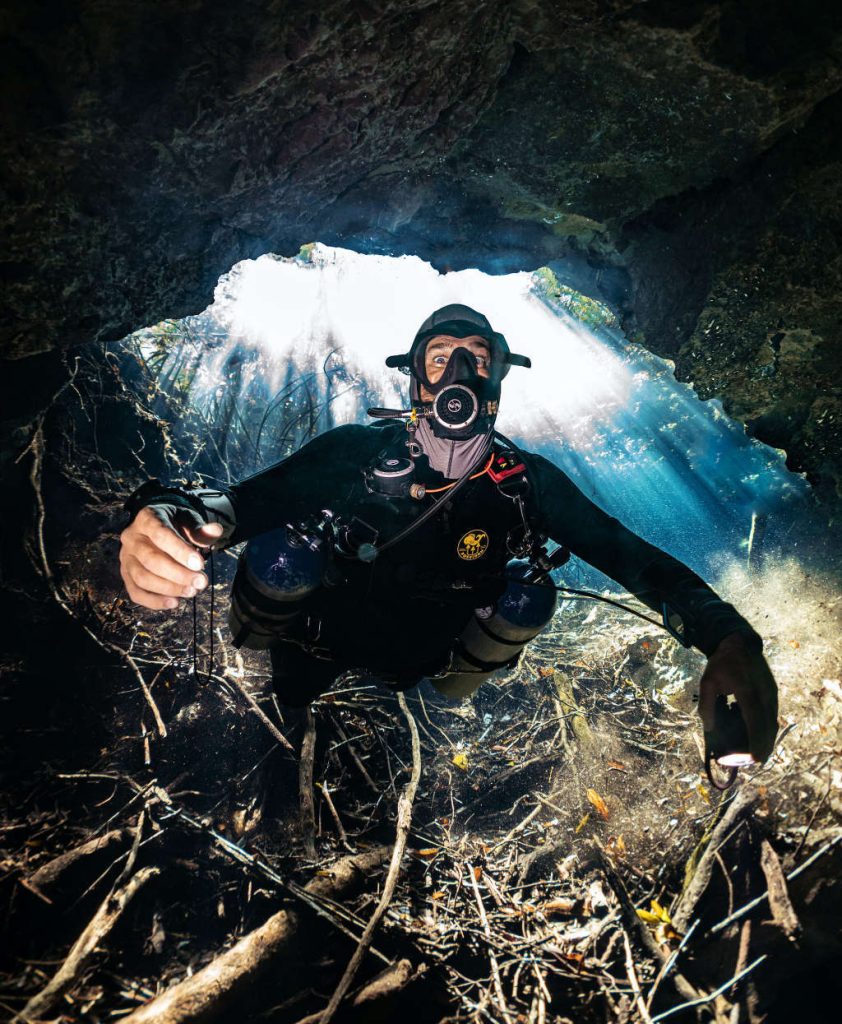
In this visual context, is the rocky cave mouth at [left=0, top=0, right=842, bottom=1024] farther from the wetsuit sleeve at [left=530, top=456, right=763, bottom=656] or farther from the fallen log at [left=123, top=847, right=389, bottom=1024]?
→ the wetsuit sleeve at [left=530, top=456, right=763, bottom=656]

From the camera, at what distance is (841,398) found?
10.9 feet

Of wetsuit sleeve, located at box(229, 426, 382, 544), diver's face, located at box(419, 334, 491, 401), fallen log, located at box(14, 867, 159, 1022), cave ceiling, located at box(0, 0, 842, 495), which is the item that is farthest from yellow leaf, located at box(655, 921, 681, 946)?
diver's face, located at box(419, 334, 491, 401)

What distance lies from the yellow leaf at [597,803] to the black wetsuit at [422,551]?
2.56 m

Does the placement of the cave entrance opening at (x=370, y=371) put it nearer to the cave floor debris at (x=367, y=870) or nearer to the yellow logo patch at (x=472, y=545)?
the yellow logo patch at (x=472, y=545)

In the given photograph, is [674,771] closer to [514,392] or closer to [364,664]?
[364,664]

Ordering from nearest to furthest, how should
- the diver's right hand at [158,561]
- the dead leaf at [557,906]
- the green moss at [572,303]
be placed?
1. the diver's right hand at [158,561]
2. the dead leaf at [557,906]
3. the green moss at [572,303]

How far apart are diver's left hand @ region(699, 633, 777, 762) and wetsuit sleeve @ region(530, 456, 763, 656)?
0.06 m

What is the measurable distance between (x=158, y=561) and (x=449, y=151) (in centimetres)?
369

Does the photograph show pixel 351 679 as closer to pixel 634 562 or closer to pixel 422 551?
pixel 422 551

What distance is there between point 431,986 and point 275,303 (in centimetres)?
1227

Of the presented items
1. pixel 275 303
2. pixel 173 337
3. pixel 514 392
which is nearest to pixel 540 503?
pixel 173 337

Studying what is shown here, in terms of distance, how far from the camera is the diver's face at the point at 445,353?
3098mm

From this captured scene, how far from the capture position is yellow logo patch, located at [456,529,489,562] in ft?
8.54

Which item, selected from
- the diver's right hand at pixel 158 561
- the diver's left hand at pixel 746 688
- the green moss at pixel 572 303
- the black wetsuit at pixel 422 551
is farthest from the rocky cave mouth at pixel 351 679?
the green moss at pixel 572 303
